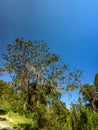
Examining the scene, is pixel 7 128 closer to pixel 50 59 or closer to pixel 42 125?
pixel 42 125

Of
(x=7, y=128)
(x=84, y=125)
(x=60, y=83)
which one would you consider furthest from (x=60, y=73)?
(x=84, y=125)

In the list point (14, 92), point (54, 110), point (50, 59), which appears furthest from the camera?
point (50, 59)

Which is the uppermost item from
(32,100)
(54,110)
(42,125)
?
(32,100)

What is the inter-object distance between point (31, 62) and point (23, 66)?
3.93 ft

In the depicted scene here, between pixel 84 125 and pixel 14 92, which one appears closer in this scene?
pixel 84 125

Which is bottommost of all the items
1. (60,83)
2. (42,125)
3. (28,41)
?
(42,125)

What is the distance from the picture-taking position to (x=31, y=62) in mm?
29000

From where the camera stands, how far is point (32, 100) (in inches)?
996

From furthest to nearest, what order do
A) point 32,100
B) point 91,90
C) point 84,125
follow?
point 91,90 < point 32,100 < point 84,125

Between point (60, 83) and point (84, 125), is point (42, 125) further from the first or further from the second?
point (60, 83)

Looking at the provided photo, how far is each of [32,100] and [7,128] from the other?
11838 millimetres

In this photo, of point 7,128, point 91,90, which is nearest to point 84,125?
point 7,128

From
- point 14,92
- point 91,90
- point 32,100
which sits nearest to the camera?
point 32,100

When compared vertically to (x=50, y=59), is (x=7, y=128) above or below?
below
